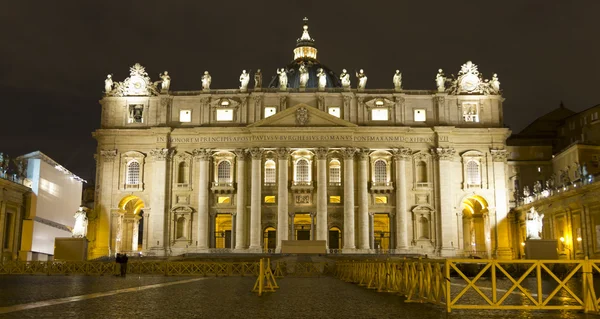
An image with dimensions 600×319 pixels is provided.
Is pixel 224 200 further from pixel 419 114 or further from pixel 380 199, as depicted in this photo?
pixel 419 114

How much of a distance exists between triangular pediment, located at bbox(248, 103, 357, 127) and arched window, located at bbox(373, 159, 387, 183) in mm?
4826

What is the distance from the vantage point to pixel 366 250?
198 feet

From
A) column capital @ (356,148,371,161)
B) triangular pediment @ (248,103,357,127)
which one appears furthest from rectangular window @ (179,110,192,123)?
column capital @ (356,148,371,161)

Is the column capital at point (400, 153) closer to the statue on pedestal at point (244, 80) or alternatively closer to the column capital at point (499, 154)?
the column capital at point (499, 154)

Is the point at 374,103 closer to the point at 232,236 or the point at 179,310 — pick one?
the point at 232,236

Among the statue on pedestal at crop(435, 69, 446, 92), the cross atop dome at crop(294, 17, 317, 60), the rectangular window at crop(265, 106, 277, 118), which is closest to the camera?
the rectangular window at crop(265, 106, 277, 118)

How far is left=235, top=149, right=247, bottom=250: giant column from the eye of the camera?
6162 cm

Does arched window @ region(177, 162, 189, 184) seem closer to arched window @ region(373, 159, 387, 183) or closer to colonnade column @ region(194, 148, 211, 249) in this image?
colonnade column @ region(194, 148, 211, 249)

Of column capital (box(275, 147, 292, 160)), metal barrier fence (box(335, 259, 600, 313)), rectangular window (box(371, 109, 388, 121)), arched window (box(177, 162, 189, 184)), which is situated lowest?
metal barrier fence (box(335, 259, 600, 313))

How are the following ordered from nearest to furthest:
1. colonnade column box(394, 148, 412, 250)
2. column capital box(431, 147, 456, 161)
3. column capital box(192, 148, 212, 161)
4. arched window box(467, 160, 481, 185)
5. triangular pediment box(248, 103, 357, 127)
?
colonnade column box(394, 148, 412, 250), triangular pediment box(248, 103, 357, 127), column capital box(431, 147, 456, 161), column capital box(192, 148, 212, 161), arched window box(467, 160, 481, 185)

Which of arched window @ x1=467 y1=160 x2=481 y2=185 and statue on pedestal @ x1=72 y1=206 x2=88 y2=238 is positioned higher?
arched window @ x1=467 y1=160 x2=481 y2=185

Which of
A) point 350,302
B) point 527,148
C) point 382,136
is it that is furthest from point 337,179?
point 350,302

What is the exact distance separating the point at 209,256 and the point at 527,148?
35.5 m

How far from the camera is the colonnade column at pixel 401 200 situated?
2419 inches
